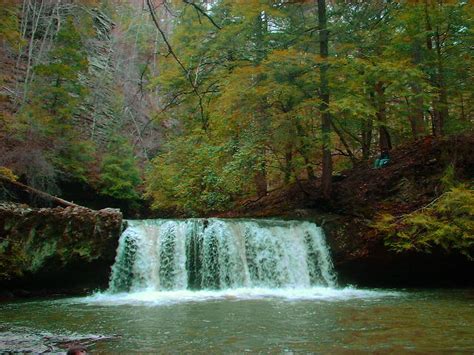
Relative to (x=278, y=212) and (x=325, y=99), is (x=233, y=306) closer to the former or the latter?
(x=278, y=212)

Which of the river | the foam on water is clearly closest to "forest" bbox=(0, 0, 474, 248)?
the foam on water

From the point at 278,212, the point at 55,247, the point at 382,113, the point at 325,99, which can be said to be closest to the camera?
the point at 55,247

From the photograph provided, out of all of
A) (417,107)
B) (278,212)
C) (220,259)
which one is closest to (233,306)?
(220,259)

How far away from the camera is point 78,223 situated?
11828mm

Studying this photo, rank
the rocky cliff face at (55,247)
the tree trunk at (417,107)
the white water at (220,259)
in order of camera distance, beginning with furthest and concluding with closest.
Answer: the tree trunk at (417,107) < the white water at (220,259) < the rocky cliff face at (55,247)

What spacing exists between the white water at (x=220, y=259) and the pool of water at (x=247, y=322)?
818mm

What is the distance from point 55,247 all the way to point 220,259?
4.22 meters

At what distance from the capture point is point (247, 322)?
7465 millimetres

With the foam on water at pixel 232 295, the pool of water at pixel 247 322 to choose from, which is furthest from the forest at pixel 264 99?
the pool of water at pixel 247 322

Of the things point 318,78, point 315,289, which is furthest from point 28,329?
point 318,78

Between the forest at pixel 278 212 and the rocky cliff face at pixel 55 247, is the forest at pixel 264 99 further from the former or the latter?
the rocky cliff face at pixel 55 247

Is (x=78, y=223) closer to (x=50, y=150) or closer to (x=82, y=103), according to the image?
(x=50, y=150)

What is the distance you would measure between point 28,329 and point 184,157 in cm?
1143

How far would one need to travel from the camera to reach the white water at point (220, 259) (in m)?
12.0
